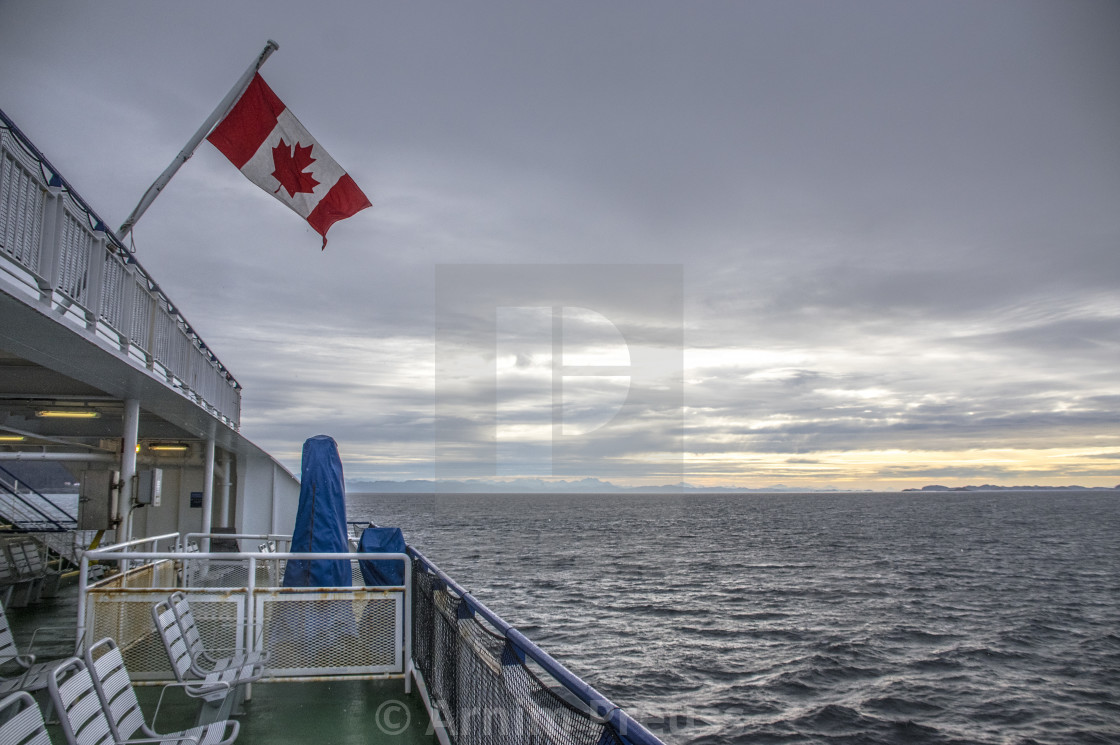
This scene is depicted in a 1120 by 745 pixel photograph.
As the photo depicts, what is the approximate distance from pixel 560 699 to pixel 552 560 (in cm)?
4463

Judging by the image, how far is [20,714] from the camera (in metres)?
2.72

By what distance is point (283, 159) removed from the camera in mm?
8148

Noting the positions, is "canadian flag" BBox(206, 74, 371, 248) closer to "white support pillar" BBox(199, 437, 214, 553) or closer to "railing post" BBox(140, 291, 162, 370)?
"railing post" BBox(140, 291, 162, 370)

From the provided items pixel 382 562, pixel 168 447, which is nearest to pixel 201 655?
pixel 382 562

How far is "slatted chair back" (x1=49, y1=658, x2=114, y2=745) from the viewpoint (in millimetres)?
→ 3174

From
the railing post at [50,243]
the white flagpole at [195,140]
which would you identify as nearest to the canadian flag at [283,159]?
the white flagpole at [195,140]

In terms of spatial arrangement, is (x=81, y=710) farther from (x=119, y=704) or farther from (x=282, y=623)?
(x=282, y=623)

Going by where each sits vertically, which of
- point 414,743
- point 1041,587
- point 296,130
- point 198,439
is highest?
point 296,130

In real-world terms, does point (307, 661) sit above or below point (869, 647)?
above

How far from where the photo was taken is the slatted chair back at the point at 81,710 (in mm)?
3174

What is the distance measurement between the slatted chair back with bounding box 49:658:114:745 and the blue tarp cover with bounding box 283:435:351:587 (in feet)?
8.41

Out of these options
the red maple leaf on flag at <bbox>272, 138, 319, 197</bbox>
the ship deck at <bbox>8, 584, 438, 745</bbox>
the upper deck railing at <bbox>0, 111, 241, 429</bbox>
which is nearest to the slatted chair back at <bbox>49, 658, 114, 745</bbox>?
the ship deck at <bbox>8, 584, 438, 745</bbox>

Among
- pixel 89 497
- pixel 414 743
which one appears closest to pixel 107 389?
pixel 414 743

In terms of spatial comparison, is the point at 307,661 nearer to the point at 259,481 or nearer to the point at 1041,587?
the point at 259,481
